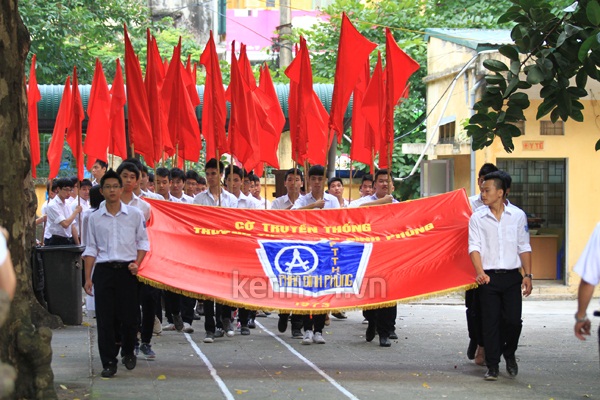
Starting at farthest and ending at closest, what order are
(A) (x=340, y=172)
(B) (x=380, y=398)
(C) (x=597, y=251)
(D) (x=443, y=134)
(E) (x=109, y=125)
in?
(A) (x=340, y=172)
(D) (x=443, y=134)
(E) (x=109, y=125)
(B) (x=380, y=398)
(C) (x=597, y=251)

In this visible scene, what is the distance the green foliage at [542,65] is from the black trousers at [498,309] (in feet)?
6.48

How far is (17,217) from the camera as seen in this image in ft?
26.6

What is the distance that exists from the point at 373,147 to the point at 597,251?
24.5ft

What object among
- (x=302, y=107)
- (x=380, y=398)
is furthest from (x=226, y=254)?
(x=302, y=107)

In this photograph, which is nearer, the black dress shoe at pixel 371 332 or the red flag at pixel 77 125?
the black dress shoe at pixel 371 332

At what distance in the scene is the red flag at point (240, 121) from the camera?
12969 mm

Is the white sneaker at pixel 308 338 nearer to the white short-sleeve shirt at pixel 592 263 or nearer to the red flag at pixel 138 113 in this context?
the red flag at pixel 138 113

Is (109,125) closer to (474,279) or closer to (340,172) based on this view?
(474,279)

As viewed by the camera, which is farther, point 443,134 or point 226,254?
point 443,134

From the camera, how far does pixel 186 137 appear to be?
1486 centimetres

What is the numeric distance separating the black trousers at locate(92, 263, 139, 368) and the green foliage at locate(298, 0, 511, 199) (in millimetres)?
15941

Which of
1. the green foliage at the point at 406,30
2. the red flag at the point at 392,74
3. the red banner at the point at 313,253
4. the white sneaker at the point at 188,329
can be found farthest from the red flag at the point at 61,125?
the green foliage at the point at 406,30

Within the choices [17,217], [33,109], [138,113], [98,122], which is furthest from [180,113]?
[17,217]

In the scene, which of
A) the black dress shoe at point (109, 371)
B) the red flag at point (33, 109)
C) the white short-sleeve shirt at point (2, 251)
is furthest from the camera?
the red flag at point (33, 109)
